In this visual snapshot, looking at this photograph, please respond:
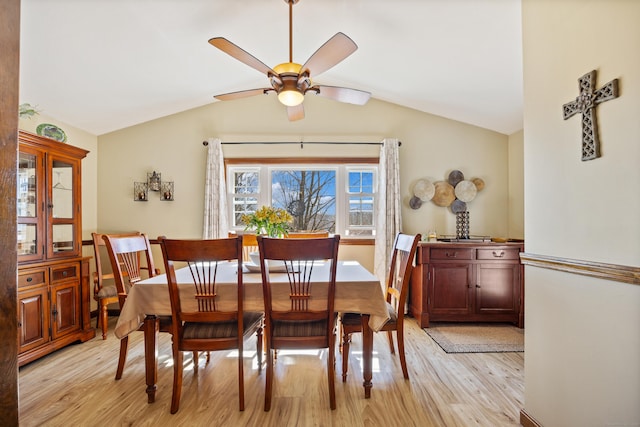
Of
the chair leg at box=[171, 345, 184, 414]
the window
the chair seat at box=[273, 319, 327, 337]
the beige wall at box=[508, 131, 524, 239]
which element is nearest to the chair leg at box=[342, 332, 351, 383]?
the chair seat at box=[273, 319, 327, 337]

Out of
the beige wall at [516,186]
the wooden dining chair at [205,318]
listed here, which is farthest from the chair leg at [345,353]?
the beige wall at [516,186]

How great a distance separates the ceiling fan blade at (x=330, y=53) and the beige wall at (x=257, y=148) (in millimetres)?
1892

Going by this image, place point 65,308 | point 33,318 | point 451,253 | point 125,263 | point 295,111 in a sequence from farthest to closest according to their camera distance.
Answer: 1. point 451,253
2. point 65,308
3. point 295,111
4. point 33,318
5. point 125,263

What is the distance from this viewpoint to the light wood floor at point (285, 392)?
1.79 m

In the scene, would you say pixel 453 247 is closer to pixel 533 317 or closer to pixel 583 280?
pixel 533 317

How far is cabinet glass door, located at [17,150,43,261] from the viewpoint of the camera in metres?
2.52

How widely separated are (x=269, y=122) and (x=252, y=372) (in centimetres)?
293

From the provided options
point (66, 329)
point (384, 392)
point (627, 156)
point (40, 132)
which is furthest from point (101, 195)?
point (627, 156)

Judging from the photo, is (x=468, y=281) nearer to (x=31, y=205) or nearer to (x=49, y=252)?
(x=49, y=252)

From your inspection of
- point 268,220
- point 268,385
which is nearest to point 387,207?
point 268,220

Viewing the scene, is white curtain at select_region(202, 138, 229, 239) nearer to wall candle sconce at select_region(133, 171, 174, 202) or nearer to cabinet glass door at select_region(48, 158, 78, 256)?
wall candle sconce at select_region(133, 171, 174, 202)

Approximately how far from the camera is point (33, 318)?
2.51m

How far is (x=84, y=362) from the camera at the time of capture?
2531mm

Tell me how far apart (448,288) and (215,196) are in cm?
291
